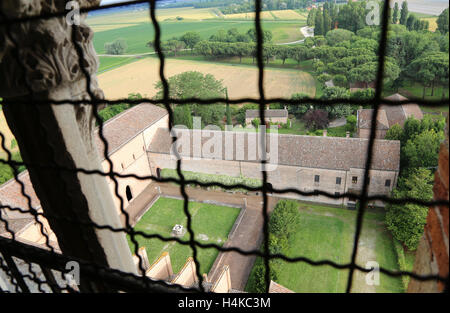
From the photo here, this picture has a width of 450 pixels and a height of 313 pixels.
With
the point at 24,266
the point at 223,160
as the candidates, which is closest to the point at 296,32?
the point at 223,160

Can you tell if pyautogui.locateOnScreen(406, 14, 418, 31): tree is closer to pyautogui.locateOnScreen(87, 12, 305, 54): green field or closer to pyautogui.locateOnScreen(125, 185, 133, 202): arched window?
pyautogui.locateOnScreen(87, 12, 305, 54): green field

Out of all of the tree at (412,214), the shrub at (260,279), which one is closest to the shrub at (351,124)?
the tree at (412,214)

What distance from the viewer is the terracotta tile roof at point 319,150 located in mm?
11719

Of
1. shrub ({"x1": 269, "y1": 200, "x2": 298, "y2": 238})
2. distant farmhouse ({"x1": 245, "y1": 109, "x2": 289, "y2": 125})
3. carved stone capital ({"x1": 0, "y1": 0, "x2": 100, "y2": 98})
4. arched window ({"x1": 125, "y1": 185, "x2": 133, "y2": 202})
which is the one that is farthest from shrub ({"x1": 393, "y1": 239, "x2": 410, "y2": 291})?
carved stone capital ({"x1": 0, "y1": 0, "x2": 100, "y2": 98})

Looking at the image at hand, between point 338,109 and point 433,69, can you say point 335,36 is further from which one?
point 433,69

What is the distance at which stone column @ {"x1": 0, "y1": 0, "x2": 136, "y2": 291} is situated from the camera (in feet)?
3.88

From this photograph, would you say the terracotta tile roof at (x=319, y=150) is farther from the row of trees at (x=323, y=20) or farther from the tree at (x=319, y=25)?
the tree at (x=319, y=25)

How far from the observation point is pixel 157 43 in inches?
41.5

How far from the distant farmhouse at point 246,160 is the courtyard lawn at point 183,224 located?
1365mm

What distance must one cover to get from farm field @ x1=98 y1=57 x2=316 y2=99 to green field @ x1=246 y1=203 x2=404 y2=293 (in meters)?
8.19

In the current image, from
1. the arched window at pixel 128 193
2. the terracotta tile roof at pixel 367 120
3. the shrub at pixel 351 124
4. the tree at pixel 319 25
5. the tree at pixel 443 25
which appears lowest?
the arched window at pixel 128 193

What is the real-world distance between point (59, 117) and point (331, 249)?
1063cm

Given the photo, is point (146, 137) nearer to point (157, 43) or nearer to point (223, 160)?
point (223, 160)

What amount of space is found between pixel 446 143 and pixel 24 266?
2462mm
